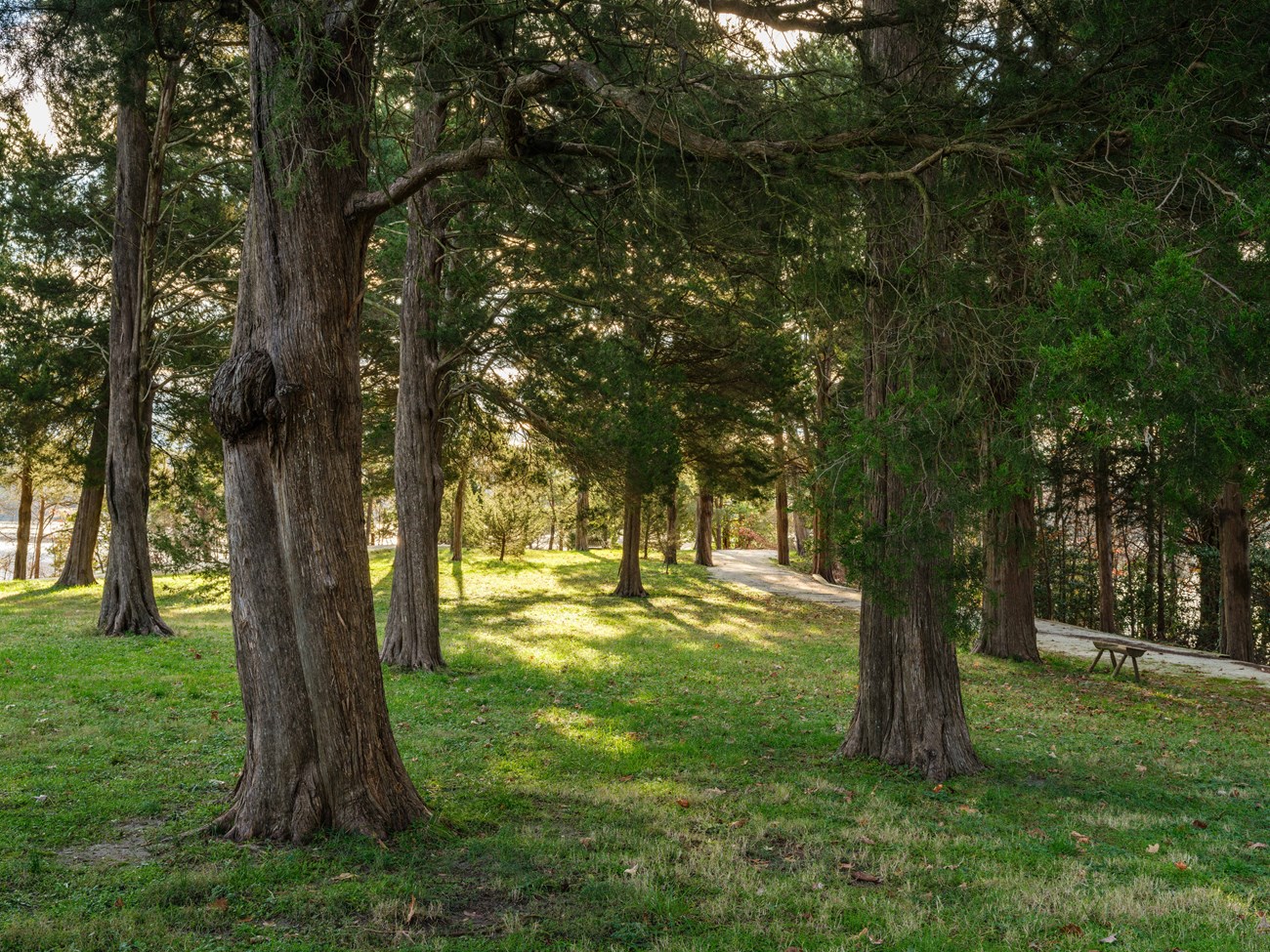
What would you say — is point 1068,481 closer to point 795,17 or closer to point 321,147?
point 795,17

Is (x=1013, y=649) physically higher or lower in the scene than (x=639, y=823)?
lower

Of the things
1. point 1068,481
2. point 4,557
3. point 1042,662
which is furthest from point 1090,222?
point 4,557

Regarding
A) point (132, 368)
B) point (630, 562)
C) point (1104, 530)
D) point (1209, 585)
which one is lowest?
point (1209, 585)

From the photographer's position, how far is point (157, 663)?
11477 mm

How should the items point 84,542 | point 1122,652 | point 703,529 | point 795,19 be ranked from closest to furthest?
1. point 795,19
2. point 1122,652
3. point 84,542
4. point 703,529

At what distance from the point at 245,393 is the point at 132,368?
10888mm

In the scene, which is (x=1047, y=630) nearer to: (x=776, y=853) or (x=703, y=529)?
(x=703, y=529)

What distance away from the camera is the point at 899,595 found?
24.0 ft

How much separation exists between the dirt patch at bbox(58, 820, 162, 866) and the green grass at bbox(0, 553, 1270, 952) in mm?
26

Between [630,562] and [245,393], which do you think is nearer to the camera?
[245,393]

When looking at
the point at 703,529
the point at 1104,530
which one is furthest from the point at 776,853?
the point at 703,529

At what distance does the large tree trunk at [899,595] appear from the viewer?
7027 millimetres

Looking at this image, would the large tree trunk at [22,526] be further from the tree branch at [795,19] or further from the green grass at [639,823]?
the tree branch at [795,19]

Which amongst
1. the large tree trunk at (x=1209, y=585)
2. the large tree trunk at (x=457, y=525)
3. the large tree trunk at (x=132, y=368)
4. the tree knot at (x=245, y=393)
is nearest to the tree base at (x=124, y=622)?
the large tree trunk at (x=132, y=368)
